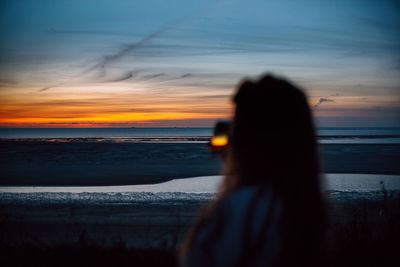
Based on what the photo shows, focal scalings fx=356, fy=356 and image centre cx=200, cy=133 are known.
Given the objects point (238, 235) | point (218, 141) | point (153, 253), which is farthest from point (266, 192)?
point (153, 253)

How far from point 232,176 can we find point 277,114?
0.28 metres

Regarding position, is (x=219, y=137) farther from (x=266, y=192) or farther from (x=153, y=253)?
(x=153, y=253)

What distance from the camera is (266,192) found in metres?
1.20

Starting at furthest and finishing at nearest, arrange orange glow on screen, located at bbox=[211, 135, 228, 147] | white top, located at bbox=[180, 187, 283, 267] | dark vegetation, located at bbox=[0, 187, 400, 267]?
dark vegetation, located at bbox=[0, 187, 400, 267]
orange glow on screen, located at bbox=[211, 135, 228, 147]
white top, located at bbox=[180, 187, 283, 267]

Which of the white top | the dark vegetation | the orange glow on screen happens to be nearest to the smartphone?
the orange glow on screen

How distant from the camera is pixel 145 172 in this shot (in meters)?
17.6

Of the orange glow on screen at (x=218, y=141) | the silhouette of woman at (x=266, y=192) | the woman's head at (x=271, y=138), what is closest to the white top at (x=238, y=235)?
the silhouette of woman at (x=266, y=192)

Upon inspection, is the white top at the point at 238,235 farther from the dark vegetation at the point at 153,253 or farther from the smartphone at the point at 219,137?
the dark vegetation at the point at 153,253

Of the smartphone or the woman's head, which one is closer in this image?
the woman's head

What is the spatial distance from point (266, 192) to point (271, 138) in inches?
8.0

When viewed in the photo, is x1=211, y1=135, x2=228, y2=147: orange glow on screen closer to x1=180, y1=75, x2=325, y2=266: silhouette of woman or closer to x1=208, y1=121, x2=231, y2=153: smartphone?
x1=208, y1=121, x2=231, y2=153: smartphone

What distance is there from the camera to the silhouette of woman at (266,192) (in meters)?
1.12

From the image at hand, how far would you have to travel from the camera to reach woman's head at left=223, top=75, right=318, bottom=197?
127 centimetres

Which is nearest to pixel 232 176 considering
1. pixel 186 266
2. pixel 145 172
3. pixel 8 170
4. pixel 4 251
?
pixel 186 266
